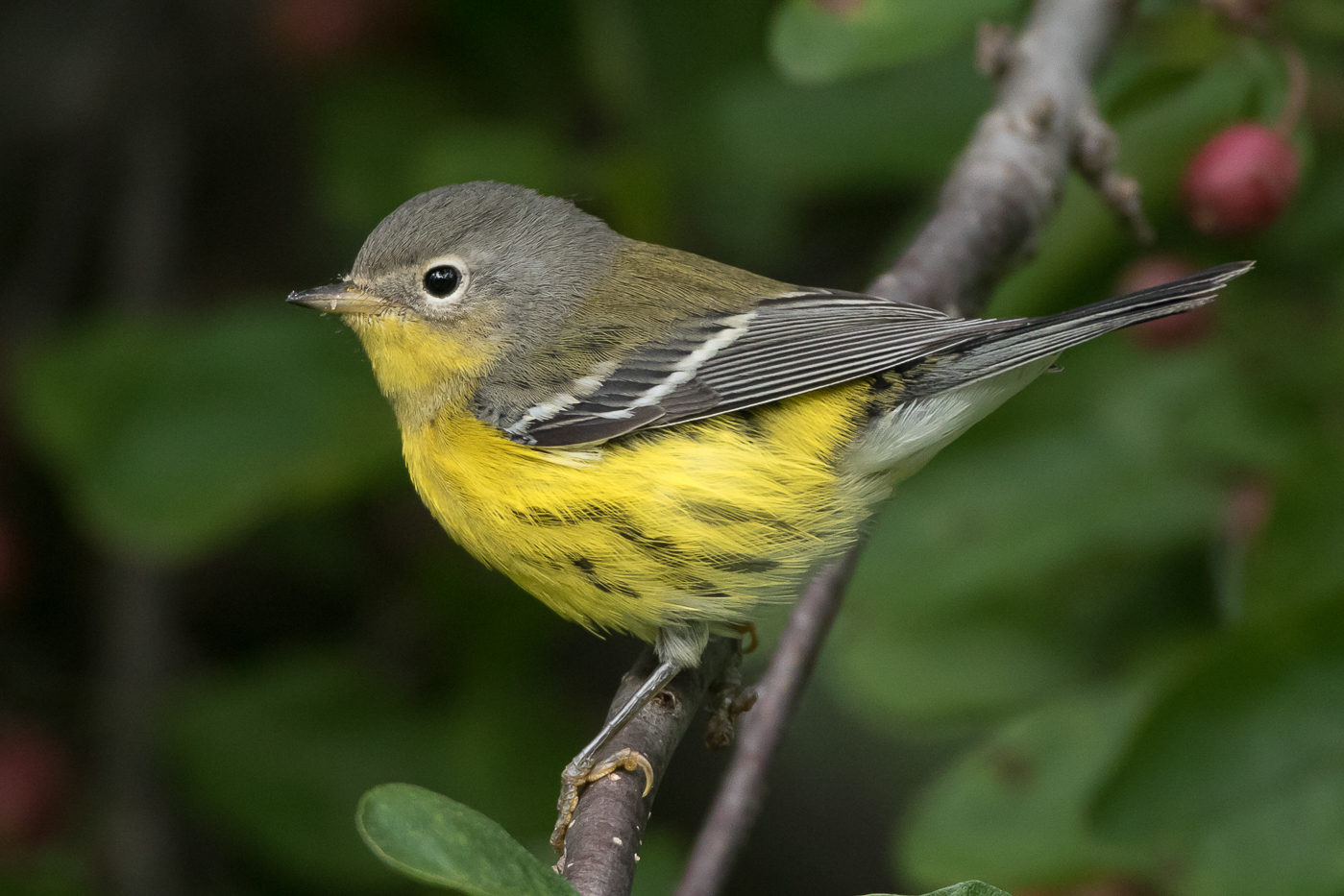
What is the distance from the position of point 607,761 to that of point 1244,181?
171 cm

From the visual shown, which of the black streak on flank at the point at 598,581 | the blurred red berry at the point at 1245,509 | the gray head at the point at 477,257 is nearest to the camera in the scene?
the black streak on flank at the point at 598,581

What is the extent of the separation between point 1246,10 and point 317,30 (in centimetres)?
247

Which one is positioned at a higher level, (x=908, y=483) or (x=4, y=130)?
(x=4, y=130)

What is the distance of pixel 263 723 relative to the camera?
3.77m

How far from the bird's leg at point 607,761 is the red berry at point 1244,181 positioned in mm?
1451

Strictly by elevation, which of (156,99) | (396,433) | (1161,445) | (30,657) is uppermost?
(156,99)

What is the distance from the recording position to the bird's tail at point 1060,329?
2312 mm

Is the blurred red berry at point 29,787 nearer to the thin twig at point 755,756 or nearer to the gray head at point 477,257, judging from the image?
the gray head at point 477,257

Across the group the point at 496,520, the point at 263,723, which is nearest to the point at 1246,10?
the point at 496,520

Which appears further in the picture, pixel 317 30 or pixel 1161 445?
pixel 317 30

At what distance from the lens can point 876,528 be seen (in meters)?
3.09

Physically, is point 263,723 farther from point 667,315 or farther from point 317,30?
point 317,30

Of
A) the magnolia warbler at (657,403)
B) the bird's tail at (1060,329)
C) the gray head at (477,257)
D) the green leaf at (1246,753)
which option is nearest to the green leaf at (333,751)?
the magnolia warbler at (657,403)

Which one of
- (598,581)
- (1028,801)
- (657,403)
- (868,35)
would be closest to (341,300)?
(657,403)
